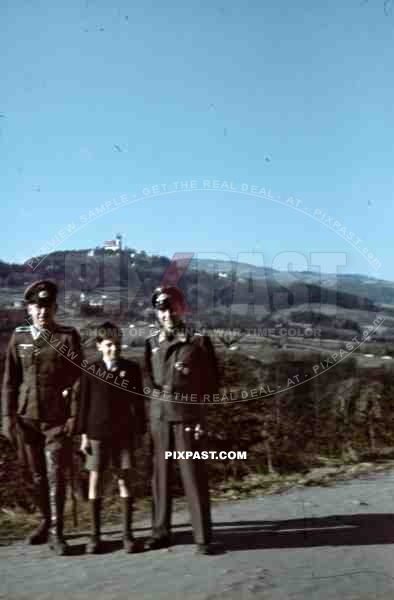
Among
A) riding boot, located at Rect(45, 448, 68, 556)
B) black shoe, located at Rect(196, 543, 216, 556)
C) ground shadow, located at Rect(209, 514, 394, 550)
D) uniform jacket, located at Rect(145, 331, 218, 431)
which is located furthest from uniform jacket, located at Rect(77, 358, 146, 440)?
ground shadow, located at Rect(209, 514, 394, 550)

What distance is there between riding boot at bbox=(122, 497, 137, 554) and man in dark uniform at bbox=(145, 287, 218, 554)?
0.13 meters

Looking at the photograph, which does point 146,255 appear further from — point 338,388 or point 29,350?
point 338,388

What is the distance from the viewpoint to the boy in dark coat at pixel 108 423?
4191 millimetres

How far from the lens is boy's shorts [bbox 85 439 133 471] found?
421 cm

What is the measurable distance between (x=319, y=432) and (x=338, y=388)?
39cm

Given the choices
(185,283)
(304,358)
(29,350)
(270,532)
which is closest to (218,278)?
(185,283)

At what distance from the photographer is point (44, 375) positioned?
14.0 ft

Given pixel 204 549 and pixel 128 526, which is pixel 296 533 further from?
pixel 128 526

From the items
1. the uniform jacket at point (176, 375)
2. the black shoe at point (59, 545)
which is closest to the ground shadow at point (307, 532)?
the uniform jacket at point (176, 375)

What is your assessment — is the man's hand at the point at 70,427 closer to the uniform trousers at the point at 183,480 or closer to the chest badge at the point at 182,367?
the uniform trousers at the point at 183,480

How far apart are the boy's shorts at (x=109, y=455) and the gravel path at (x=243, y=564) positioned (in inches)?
17.5

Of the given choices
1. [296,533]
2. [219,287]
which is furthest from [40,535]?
[219,287]

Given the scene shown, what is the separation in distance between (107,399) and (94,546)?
0.83m

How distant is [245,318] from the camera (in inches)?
194
